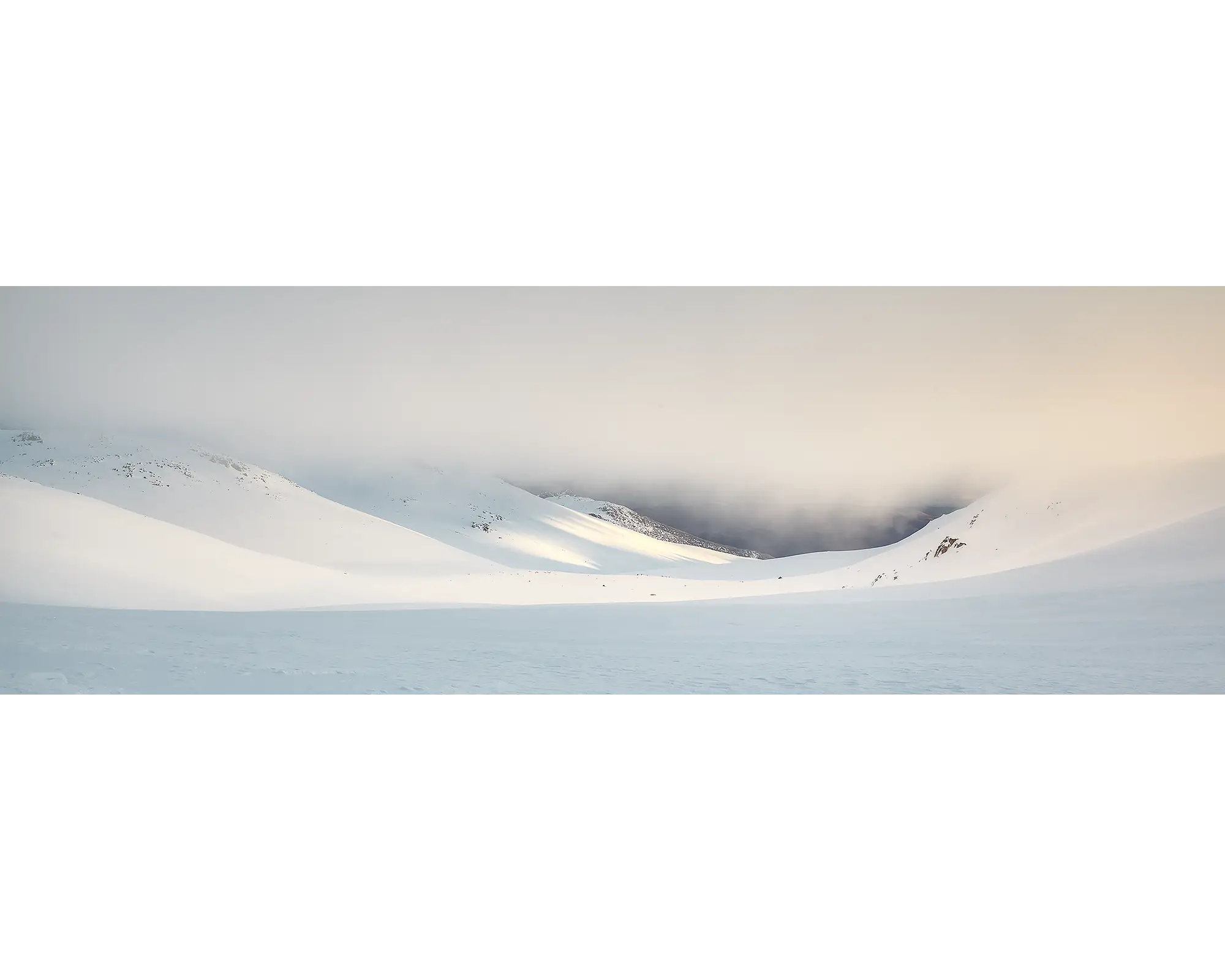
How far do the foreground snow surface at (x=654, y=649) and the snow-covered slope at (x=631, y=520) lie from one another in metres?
0.44

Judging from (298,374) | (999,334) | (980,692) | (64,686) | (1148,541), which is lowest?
(64,686)

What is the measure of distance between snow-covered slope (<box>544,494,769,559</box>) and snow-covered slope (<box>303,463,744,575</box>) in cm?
2

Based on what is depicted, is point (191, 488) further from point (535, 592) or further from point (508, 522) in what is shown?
point (535, 592)

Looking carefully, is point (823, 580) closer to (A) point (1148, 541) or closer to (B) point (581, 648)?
(B) point (581, 648)

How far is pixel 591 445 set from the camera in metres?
6.30

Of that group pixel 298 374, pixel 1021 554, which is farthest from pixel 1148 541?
pixel 298 374

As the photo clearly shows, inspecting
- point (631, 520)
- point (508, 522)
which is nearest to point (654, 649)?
point (631, 520)

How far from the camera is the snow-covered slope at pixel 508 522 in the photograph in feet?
20.4

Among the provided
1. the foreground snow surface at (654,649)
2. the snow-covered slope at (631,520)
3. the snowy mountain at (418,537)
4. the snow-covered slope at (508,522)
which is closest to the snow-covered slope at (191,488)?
the snowy mountain at (418,537)

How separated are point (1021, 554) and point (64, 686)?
543 cm

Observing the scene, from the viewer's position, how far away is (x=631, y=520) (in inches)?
246

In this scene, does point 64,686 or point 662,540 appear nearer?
point 64,686

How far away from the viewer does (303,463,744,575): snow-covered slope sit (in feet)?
20.4

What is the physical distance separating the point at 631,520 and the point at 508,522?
0.73 metres
